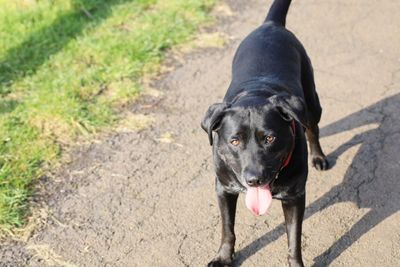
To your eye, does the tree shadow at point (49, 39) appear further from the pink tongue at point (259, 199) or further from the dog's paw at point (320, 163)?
the pink tongue at point (259, 199)

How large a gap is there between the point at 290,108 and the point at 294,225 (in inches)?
30.2

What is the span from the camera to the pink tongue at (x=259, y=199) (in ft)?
10.7

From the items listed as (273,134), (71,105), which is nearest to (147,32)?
(71,105)

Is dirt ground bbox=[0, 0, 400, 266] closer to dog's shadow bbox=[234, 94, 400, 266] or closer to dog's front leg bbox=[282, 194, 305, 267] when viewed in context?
dog's shadow bbox=[234, 94, 400, 266]

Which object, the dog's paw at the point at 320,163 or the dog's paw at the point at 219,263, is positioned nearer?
the dog's paw at the point at 219,263

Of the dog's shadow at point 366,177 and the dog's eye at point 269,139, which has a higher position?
the dog's eye at point 269,139

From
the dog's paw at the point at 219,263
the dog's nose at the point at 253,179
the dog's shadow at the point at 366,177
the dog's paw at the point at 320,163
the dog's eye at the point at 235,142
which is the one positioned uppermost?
the dog's eye at the point at 235,142

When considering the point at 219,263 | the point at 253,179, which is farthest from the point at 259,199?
the point at 219,263

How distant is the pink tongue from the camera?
3263 millimetres

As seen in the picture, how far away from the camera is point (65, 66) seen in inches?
239

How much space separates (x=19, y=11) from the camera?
7090 millimetres

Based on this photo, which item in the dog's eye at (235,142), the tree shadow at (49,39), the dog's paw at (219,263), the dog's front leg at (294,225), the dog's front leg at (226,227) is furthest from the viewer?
the tree shadow at (49,39)

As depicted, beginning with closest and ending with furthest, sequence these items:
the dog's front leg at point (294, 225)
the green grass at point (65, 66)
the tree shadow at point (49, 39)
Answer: the dog's front leg at point (294, 225)
the green grass at point (65, 66)
the tree shadow at point (49, 39)

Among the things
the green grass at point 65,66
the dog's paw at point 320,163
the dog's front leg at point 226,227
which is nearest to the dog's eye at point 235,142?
the dog's front leg at point 226,227
